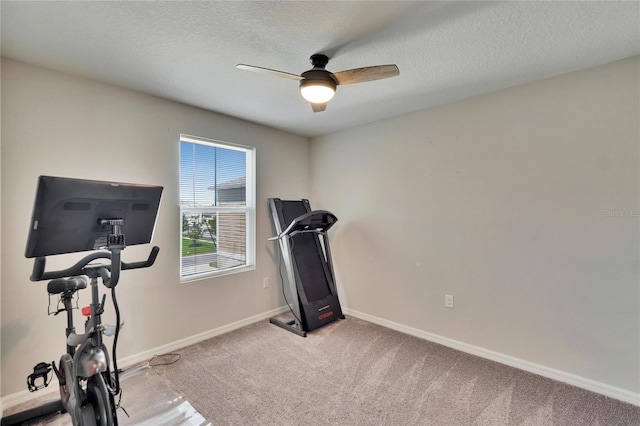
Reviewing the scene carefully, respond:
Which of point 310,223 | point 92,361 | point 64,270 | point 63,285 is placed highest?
point 310,223

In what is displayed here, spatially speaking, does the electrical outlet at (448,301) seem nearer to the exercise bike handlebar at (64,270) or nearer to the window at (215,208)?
the window at (215,208)

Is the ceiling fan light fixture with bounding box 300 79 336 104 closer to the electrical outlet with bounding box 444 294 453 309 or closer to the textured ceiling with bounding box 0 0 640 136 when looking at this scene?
the textured ceiling with bounding box 0 0 640 136

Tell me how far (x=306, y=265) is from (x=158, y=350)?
1.65 m

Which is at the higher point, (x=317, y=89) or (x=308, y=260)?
(x=317, y=89)

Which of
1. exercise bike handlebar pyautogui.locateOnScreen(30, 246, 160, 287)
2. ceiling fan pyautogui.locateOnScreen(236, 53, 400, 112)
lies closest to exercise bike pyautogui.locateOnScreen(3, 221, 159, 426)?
exercise bike handlebar pyautogui.locateOnScreen(30, 246, 160, 287)

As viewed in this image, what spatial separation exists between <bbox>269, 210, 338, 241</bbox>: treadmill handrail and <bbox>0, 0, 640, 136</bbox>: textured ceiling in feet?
4.16

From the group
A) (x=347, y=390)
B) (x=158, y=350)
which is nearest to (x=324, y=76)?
(x=347, y=390)

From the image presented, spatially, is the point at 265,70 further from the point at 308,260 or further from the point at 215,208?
the point at 308,260

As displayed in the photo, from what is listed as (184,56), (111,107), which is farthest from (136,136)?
(184,56)

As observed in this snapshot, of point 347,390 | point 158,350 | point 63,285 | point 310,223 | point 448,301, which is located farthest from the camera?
point 310,223

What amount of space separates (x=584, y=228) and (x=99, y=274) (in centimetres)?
318

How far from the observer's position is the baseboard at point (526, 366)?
2057 millimetres

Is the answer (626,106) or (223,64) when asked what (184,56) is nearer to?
(223,64)

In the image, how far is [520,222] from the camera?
2453 millimetres
